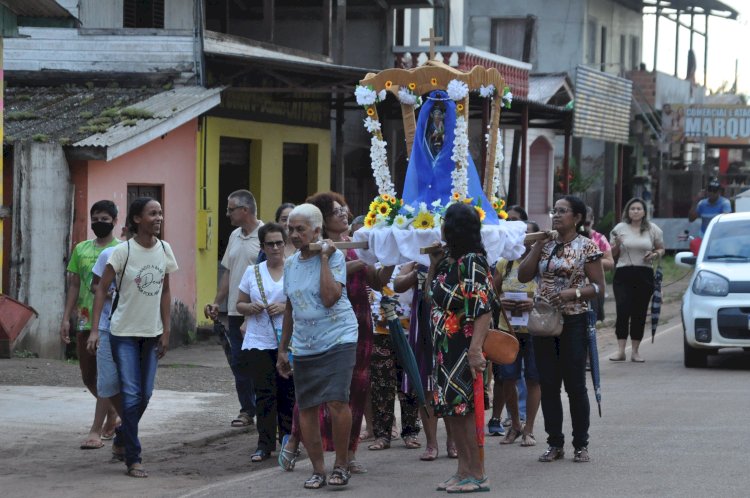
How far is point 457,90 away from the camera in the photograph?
1011 cm

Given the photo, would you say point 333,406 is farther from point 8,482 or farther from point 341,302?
point 8,482

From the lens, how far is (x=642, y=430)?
10508 millimetres

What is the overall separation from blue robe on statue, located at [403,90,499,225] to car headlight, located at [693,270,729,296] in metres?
5.40

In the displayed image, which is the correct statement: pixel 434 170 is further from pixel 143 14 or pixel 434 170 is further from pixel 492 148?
pixel 143 14

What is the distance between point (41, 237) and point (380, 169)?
583 cm

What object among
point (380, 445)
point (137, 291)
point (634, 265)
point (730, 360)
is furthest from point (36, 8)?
point (730, 360)

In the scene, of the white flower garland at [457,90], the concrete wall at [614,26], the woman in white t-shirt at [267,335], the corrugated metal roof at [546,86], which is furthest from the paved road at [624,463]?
the concrete wall at [614,26]

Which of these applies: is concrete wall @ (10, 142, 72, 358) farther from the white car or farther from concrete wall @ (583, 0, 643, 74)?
concrete wall @ (583, 0, 643, 74)

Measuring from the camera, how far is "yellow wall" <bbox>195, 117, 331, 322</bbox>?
60.0 ft

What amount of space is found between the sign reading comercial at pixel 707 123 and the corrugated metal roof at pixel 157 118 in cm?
2259

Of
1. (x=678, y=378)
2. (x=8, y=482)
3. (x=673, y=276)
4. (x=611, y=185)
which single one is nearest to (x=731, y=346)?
(x=678, y=378)

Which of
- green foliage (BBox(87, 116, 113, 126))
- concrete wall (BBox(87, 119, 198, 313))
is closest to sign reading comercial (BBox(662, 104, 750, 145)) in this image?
concrete wall (BBox(87, 119, 198, 313))

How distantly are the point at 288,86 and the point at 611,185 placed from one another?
66.0 feet

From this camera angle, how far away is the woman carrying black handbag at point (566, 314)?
9188 mm
